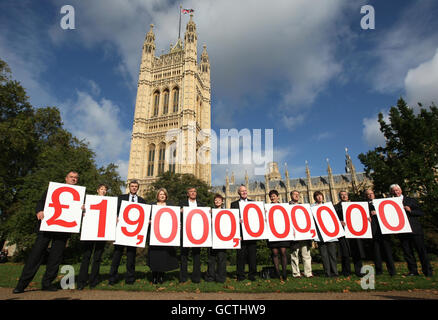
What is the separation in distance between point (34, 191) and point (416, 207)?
668 inches

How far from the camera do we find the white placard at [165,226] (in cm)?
496

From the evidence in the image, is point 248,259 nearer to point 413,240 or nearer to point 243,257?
point 243,257

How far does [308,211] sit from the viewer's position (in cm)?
572

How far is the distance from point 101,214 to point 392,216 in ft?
22.0

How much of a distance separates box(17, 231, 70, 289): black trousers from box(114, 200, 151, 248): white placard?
1.06m

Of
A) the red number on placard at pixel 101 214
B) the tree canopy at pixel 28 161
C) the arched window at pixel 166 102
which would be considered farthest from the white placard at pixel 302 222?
the arched window at pixel 166 102

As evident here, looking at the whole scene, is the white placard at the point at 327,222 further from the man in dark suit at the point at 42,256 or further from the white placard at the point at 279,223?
the man in dark suit at the point at 42,256

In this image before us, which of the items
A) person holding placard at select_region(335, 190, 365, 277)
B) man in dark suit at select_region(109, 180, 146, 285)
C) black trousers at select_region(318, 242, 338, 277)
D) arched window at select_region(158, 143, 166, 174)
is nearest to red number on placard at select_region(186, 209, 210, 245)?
man in dark suit at select_region(109, 180, 146, 285)

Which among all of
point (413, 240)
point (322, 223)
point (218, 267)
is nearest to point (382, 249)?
point (413, 240)

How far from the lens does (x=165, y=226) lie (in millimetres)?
5098

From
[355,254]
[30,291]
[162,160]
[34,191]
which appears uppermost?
[162,160]

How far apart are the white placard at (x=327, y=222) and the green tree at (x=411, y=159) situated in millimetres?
9483
